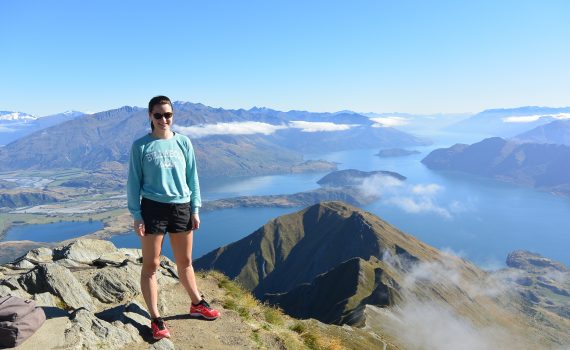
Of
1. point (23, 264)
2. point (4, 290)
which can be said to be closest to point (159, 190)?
point (4, 290)

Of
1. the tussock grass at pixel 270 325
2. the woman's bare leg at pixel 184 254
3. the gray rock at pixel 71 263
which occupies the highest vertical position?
the woman's bare leg at pixel 184 254

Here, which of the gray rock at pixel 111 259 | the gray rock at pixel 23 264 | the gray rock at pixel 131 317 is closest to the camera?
the gray rock at pixel 131 317

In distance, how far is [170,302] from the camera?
46.8ft

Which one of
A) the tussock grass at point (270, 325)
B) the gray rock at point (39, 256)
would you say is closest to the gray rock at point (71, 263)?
the gray rock at point (39, 256)

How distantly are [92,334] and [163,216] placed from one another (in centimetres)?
362

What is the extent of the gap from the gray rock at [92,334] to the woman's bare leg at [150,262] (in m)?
0.95

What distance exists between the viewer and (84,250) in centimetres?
1983

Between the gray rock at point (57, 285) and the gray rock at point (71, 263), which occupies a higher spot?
the gray rock at point (57, 285)

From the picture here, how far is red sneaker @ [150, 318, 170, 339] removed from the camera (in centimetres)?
1056

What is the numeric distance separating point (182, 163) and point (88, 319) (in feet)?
16.8

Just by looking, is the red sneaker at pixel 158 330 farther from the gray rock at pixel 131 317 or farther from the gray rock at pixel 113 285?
the gray rock at pixel 113 285

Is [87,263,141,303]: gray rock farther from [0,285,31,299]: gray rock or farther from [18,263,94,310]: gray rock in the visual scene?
[0,285,31,299]: gray rock

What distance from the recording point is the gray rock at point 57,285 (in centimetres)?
1268

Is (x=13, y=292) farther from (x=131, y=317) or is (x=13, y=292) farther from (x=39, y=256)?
(x=39, y=256)
